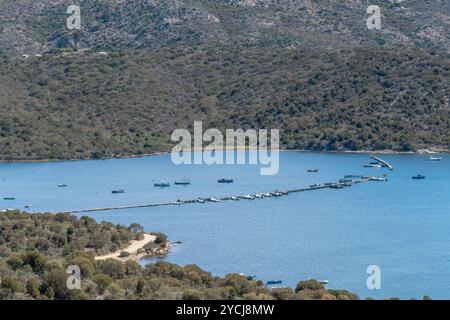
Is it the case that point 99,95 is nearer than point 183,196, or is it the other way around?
point 183,196

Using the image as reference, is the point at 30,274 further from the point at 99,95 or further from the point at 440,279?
the point at 99,95

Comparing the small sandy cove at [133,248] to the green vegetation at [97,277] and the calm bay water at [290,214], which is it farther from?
the calm bay water at [290,214]

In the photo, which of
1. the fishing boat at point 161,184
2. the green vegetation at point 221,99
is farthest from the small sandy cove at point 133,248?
the green vegetation at point 221,99

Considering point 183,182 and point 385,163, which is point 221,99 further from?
point 183,182

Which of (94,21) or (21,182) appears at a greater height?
(94,21)

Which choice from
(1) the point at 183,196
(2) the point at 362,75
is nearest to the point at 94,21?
(2) the point at 362,75

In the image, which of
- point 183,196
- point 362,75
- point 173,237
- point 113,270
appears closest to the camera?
point 113,270

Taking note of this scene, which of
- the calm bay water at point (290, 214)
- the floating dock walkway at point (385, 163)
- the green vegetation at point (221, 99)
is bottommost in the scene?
the calm bay water at point (290, 214)

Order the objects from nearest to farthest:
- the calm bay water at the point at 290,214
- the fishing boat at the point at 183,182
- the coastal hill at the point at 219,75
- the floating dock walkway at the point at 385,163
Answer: the calm bay water at the point at 290,214
the fishing boat at the point at 183,182
the floating dock walkway at the point at 385,163
the coastal hill at the point at 219,75
